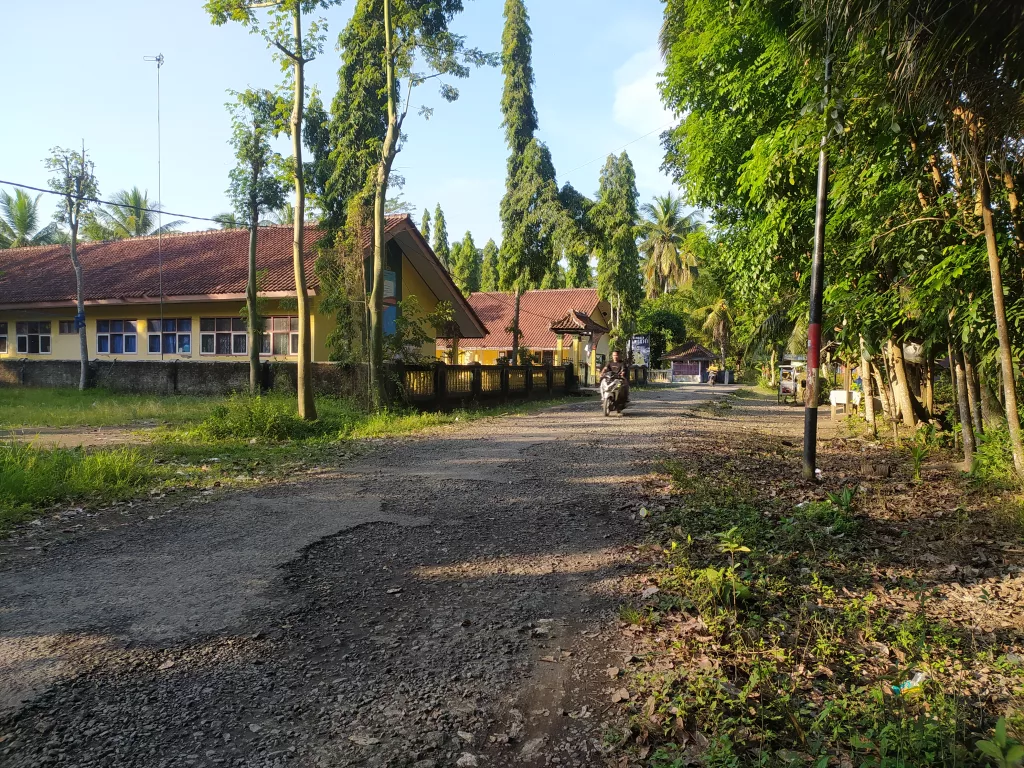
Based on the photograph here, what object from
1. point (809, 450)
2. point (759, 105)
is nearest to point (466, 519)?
point (809, 450)

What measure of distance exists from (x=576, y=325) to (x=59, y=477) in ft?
87.2

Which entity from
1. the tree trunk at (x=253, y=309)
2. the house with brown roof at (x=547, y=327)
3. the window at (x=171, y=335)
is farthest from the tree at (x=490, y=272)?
the tree trunk at (x=253, y=309)

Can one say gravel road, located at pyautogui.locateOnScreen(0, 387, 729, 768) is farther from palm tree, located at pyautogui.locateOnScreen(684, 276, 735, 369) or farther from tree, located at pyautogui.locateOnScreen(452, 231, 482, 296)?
palm tree, located at pyautogui.locateOnScreen(684, 276, 735, 369)

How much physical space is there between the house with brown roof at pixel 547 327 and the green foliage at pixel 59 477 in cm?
2570

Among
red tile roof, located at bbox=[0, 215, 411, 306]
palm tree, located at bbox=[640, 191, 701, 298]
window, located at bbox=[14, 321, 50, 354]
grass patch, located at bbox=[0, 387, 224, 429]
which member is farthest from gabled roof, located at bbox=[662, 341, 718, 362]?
grass patch, located at bbox=[0, 387, 224, 429]

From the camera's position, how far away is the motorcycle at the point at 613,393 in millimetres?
16797

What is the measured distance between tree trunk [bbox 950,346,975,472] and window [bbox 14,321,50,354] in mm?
26998

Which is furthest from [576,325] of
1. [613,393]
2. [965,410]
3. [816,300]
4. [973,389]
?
[816,300]

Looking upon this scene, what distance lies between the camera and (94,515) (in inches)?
236

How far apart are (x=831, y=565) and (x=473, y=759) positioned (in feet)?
11.4

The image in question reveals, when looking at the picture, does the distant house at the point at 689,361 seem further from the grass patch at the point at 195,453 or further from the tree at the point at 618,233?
the grass patch at the point at 195,453

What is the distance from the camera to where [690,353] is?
6412 centimetres

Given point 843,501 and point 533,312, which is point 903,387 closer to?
point 843,501

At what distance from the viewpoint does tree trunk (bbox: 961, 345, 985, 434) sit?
8.20m
